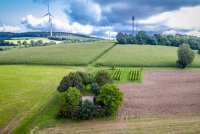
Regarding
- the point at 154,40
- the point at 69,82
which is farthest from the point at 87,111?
the point at 154,40

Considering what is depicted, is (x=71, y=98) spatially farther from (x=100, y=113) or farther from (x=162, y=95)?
(x=162, y=95)

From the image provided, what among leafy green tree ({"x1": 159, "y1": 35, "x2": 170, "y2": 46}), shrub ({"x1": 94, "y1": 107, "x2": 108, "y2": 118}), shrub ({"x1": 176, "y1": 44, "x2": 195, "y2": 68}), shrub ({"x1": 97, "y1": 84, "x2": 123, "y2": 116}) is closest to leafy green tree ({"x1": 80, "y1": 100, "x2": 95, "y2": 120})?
shrub ({"x1": 94, "y1": 107, "x2": 108, "y2": 118})

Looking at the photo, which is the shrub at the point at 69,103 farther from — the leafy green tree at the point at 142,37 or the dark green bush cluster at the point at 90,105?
the leafy green tree at the point at 142,37

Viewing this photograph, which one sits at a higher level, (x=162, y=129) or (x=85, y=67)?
(x=85, y=67)

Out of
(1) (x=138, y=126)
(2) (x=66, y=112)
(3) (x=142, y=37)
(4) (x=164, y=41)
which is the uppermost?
(3) (x=142, y=37)

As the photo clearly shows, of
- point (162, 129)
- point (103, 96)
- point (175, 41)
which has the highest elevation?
point (175, 41)

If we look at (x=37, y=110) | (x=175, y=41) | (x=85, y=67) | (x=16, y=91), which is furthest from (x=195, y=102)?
(x=175, y=41)

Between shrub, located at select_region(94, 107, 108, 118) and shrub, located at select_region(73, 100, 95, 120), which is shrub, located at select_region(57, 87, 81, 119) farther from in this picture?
shrub, located at select_region(94, 107, 108, 118)

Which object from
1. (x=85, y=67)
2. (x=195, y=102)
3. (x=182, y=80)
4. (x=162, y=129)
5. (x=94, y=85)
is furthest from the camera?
(x=85, y=67)

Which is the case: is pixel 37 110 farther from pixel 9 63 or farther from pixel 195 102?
pixel 9 63
